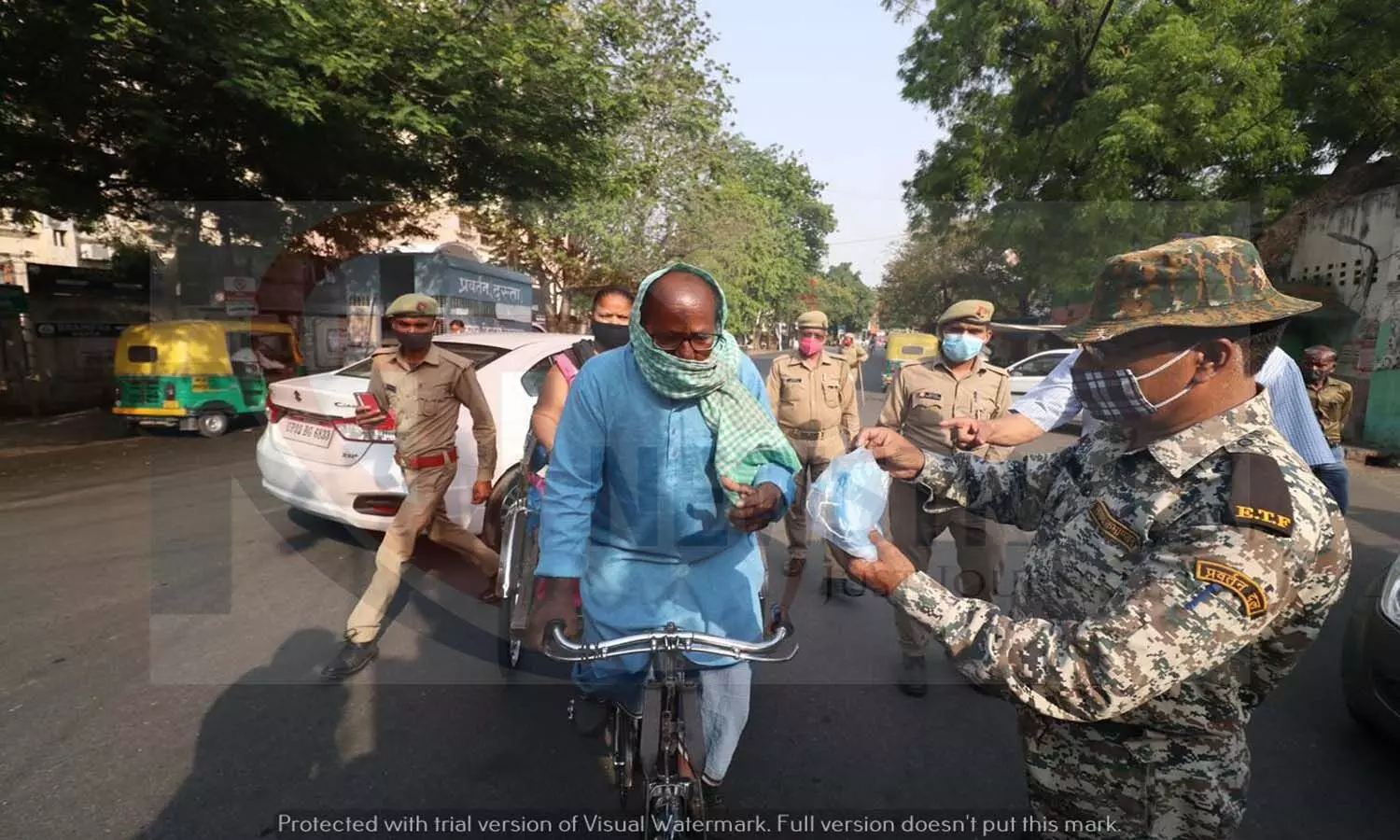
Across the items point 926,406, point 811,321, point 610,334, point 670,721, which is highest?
point 811,321

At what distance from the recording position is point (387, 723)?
296 cm

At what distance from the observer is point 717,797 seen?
231cm

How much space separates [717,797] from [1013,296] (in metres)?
24.0

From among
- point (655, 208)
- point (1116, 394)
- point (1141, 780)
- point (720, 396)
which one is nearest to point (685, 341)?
point (720, 396)

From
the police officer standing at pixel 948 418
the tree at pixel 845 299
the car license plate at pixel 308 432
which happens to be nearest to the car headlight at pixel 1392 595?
the police officer standing at pixel 948 418

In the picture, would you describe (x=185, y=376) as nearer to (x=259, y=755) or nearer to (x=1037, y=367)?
(x=259, y=755)

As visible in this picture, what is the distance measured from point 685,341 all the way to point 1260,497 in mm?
1196

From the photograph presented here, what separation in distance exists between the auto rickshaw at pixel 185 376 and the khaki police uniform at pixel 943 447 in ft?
34.8

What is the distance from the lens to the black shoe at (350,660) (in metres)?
3.31

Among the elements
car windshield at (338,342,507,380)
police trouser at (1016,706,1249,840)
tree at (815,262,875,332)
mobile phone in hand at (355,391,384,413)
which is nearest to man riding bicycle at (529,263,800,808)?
police trouser at (1016,706,1249,840)

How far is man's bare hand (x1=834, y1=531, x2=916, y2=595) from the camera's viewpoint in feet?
4.25

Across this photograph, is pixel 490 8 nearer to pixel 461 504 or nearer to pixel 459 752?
pixel 461 504

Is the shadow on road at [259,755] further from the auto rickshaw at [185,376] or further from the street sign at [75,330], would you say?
the street sign at [75,330]

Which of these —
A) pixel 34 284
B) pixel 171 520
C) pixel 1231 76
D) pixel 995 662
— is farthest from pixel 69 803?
pixel 1231 76
